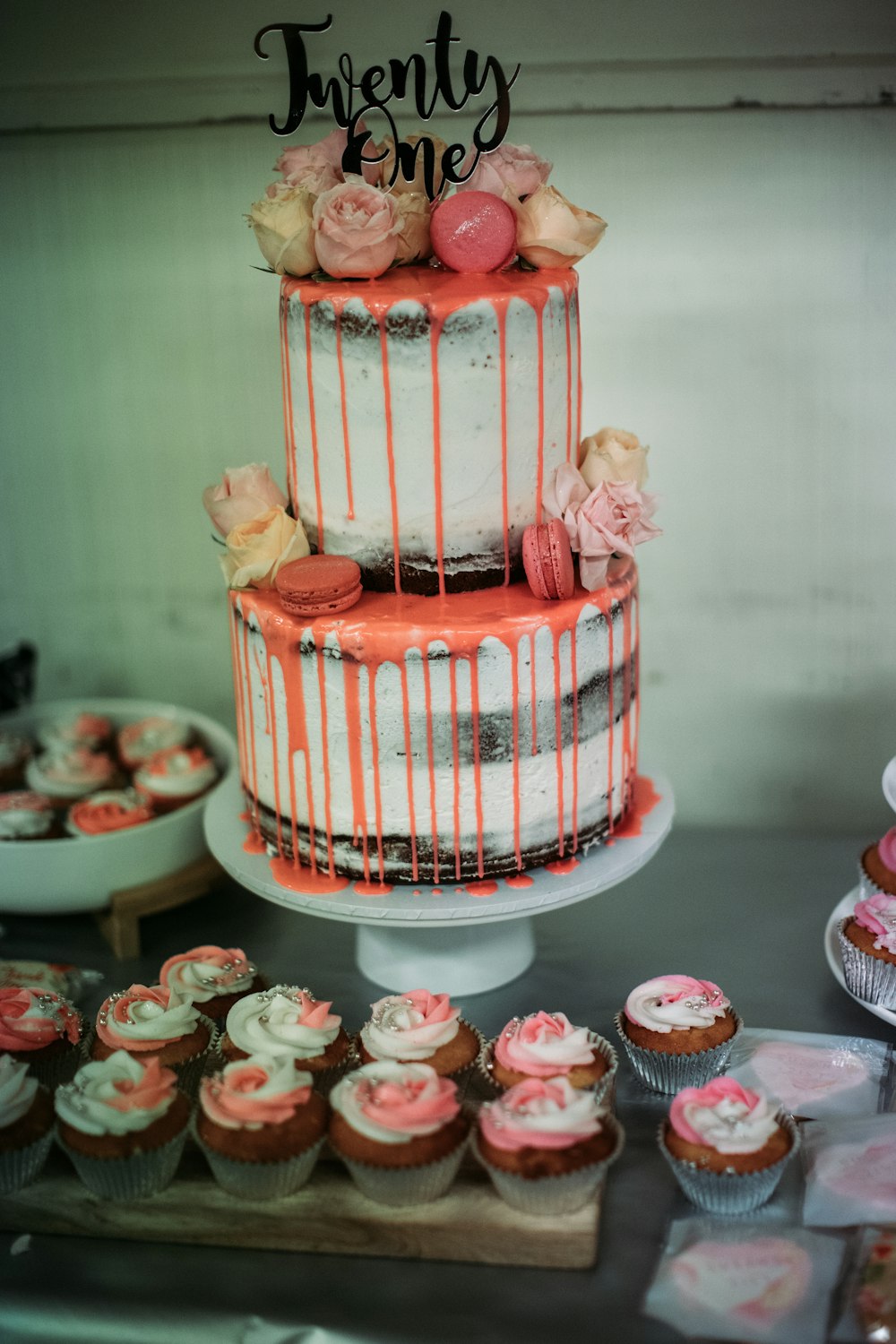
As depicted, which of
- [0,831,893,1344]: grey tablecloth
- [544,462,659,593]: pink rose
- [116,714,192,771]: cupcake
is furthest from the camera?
[116,714,192,771]: cupcake

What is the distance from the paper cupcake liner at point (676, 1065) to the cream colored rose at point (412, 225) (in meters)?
1.11

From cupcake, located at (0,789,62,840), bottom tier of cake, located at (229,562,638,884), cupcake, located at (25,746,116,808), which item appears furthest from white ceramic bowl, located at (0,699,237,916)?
bottom tier of cake, located at (229,562,638,884)

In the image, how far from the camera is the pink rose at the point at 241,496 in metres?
1.91

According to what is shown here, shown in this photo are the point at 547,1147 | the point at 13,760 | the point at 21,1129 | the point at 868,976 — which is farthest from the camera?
the point at 13,760

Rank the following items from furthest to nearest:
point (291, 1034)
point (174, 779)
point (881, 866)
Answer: point (174, 779), point (881, 866), point (291, 1034)

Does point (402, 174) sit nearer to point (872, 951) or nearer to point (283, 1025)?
point (283, 1025)

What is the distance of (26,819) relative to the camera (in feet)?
7.45

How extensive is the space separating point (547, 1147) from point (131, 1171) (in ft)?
1.64

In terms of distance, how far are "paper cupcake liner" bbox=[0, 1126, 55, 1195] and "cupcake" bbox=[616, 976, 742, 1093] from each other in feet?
2.50

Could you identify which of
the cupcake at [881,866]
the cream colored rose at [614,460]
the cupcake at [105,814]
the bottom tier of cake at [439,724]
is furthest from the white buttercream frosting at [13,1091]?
the cupcake at [881,866]

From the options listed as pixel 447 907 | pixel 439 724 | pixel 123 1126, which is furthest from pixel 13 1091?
pixel 439 724

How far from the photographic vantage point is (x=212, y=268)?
8.70 feet

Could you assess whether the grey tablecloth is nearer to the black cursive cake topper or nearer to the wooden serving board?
the wooden serving board

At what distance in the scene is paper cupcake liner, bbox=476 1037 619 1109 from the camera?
5.44 feet
